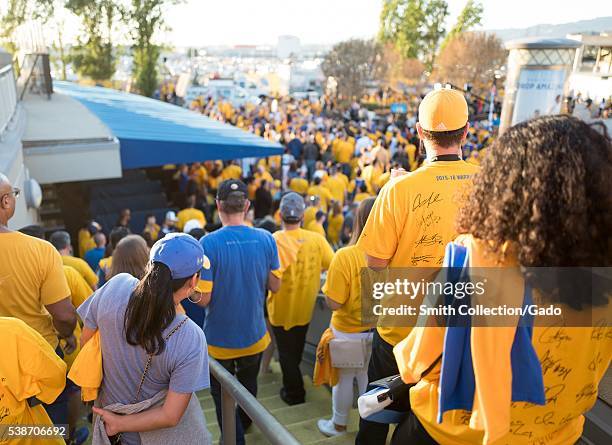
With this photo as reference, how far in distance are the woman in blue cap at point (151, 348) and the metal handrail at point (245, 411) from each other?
0.62ft

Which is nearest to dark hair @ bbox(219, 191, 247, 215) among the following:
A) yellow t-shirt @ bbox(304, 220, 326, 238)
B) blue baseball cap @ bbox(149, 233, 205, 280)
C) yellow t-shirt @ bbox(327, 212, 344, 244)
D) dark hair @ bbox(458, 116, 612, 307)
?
blue baseball cap @ bbox(149, 233, 205, 280)

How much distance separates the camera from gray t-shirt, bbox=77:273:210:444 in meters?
1.85

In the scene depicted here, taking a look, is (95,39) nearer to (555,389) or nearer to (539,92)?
(539,92)

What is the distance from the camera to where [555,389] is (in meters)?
1.29

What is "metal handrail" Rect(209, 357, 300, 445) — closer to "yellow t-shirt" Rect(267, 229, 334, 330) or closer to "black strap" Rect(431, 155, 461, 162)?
"black strap" Rect(431, 155, 461, 162)

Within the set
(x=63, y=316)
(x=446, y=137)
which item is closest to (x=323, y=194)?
(x=63, y=316)

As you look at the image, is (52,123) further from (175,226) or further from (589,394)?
(589,394)

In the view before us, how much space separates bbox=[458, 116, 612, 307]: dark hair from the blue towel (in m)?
0.11

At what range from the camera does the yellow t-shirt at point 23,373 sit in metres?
1.82

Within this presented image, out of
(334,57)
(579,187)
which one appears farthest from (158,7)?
(579,187)

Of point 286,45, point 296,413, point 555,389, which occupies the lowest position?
point 296,413

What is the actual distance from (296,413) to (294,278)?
1.14m

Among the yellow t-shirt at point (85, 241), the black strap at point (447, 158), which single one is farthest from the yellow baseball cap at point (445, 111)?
the yellow t-shirt at point (85, 241)

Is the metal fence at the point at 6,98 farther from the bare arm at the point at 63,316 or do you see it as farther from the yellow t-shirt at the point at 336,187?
the yellow t-shirt at the point at 336,187
